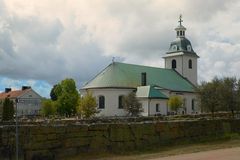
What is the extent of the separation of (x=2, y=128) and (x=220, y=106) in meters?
41.4

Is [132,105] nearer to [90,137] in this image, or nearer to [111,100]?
[111,100]

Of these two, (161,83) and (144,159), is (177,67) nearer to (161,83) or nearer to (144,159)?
(161,83)

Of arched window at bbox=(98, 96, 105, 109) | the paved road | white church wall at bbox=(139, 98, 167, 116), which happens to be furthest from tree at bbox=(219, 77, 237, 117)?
the paved road

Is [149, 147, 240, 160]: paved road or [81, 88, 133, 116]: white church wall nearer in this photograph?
[149, 147, 240, 160]: paved road

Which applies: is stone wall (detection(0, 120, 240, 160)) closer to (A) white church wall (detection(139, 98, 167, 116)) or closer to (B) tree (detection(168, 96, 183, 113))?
(A) white church wall (detection(139, 98, 167, 116))

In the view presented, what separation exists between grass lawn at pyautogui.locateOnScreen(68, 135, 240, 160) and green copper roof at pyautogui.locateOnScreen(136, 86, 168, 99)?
60564 mm

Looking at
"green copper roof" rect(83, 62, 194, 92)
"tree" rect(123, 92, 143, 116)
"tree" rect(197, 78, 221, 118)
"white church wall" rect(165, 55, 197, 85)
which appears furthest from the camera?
"white church wall" rect(165, 55, 197, 85)

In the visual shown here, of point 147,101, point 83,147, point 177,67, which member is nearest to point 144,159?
point 83,147

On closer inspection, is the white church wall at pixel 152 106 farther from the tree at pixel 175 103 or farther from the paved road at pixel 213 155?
the paved road at pixel 213 155

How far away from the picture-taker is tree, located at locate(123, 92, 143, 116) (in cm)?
7931

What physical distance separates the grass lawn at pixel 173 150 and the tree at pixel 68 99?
233 feet

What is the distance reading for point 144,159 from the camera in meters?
15.6

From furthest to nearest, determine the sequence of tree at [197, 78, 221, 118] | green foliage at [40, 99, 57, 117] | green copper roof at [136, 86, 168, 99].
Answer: green foliage at [40, 99, 57, 117], green copper roof at [136, 86, 168, 99], tree at [197, 78, 221, 118]

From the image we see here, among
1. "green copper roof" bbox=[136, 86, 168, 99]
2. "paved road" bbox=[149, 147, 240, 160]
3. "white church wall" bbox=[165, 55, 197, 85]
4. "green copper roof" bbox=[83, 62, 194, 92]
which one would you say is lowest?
"paved road" bbox=[149, 147, 240, 160]
